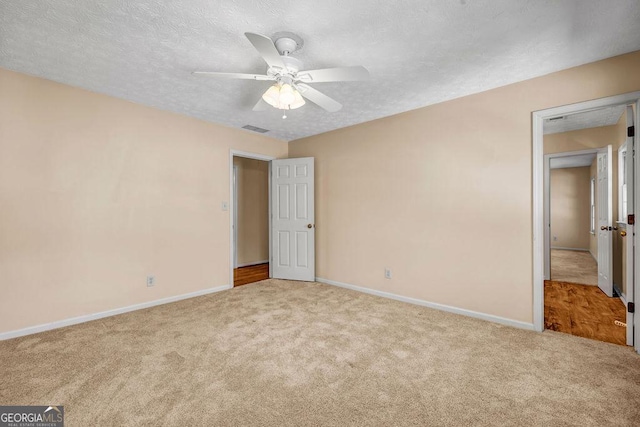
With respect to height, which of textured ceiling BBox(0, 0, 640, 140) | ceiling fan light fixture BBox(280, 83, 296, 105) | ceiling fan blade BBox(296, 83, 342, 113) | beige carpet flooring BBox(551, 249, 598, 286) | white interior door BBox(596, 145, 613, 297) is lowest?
beige carpet flooring BBox(551, 249, 598, 286)

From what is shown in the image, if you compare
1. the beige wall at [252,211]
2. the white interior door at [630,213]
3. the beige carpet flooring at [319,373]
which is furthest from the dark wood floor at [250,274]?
the white interior door at [630,213]

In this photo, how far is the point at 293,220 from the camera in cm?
480

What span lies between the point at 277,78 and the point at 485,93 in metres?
2.33

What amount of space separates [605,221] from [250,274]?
5.67 meters

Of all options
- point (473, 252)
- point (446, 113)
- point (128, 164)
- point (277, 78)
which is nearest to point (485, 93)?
point (446, 113)

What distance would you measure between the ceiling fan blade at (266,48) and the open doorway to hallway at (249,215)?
13.4ft

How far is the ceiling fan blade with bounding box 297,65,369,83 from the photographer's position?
1.90 meters

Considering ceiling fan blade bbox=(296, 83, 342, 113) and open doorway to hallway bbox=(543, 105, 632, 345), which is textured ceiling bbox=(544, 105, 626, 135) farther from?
ceiling fan blade bbox=(296, 83, 342, 113)

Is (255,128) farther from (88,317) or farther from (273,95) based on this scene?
(88,317)

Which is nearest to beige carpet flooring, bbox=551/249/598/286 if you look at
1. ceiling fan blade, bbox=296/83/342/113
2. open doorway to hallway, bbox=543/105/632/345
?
open doorway to hallway, bbox=543/105/632/345

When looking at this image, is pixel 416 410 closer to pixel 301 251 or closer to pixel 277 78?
pixel 277 78

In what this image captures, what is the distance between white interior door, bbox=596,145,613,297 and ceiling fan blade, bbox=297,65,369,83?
422cm

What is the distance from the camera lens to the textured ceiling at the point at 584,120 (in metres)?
3.73

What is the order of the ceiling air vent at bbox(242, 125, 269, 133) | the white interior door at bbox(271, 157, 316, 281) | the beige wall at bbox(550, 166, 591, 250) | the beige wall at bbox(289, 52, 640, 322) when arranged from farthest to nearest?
the beige wall at bbox(550, 166, 591, 250) → the white interior door at bbox(271, 157, 316, 281) → the ceiling air vent at bbox(242, 125, 269, 133) → the beige wall at bbox(289, 52, 640, 322)
